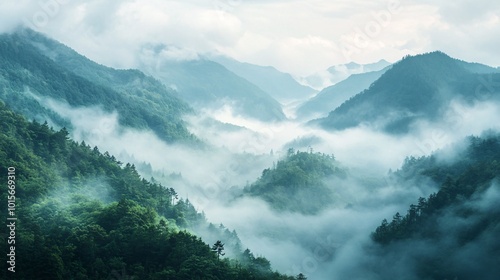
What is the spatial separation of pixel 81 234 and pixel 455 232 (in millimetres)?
86921

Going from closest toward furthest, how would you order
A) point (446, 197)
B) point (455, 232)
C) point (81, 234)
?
point (81, 234) → point (455, 232) → point (446, 197)

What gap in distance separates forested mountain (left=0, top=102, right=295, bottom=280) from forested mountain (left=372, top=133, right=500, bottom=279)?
4540 cm

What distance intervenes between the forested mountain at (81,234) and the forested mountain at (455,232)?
45.4 meters

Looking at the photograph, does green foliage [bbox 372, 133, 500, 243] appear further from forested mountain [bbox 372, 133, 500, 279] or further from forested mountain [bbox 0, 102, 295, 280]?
forested mountain [bbox 0, 102, 295, 280]

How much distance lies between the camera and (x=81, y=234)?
82625 millimetres

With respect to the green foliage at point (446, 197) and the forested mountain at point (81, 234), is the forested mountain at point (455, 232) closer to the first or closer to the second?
the green foliage at point (446, 197)

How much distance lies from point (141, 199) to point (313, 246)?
7612 centimetres

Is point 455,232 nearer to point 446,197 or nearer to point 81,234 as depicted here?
point 446,197

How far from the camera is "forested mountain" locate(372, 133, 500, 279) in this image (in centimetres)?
12094

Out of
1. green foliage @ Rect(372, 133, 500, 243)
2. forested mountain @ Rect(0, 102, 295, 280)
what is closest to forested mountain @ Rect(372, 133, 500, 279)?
green foliage @ Rect(372, 133, 500, 243)

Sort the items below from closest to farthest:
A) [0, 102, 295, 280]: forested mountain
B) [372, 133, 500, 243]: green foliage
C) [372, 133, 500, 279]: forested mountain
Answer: [0, 102, 295, 280]: forested mountain → [372, 133, 500, 279]: forested mountain → [372, 133, 500, 243]: green foliage

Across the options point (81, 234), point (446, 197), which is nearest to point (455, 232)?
point (446, 197)

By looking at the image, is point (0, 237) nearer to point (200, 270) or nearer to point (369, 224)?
point (200, 270)

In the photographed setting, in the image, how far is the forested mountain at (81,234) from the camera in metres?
75.1
